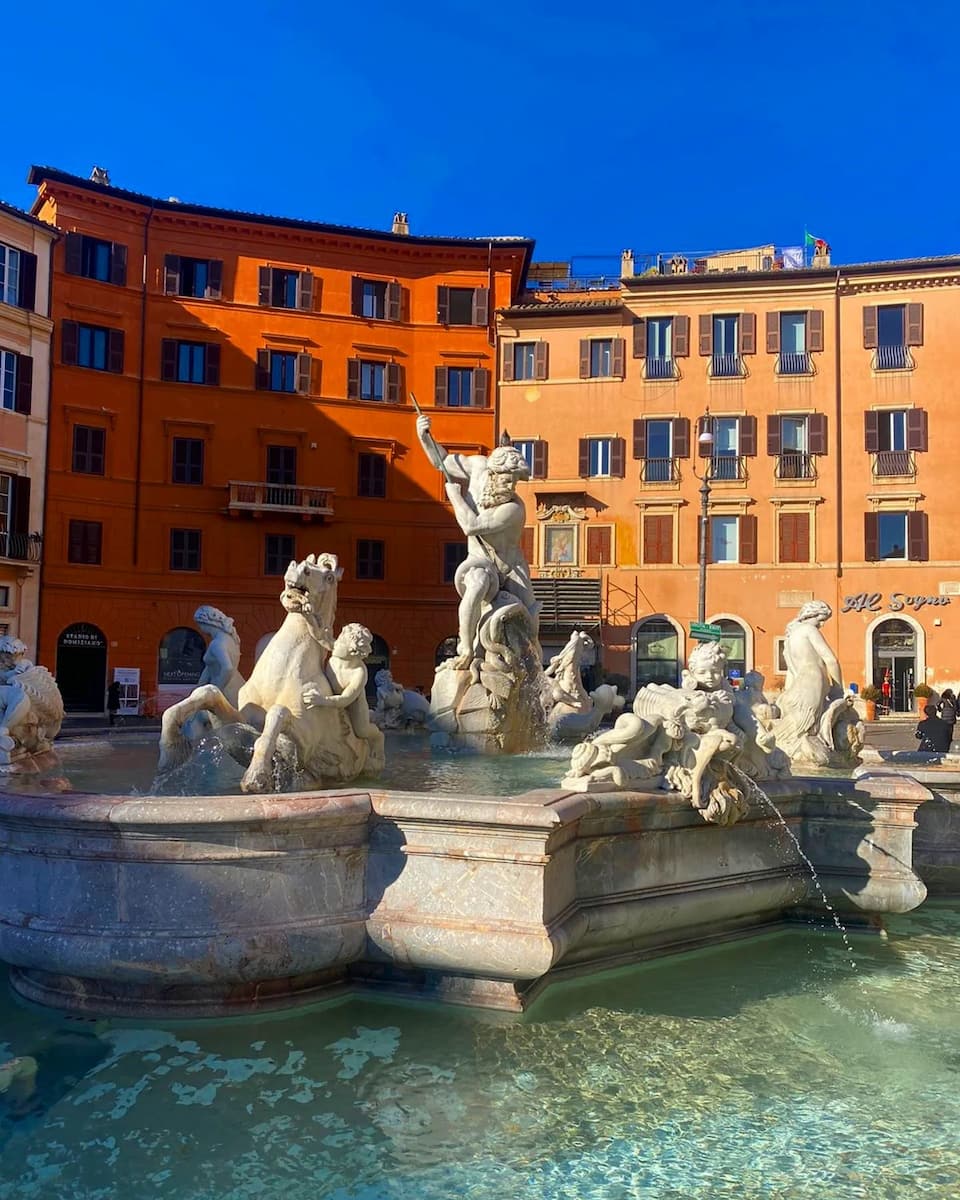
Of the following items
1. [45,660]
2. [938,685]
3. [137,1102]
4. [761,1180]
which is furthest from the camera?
[938,685]

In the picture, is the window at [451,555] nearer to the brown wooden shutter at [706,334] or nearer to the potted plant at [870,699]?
the brown wooden shutter at [706,334]

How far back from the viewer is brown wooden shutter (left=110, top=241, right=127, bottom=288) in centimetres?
3073

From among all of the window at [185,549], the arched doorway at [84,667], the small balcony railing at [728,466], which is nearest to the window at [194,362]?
the window at [185,549]

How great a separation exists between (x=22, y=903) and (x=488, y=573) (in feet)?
15.4

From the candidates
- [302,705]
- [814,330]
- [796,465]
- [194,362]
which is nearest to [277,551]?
[194,362]

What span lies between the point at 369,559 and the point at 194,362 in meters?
8.33

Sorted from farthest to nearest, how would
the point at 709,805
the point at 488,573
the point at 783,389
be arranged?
the point at 783,389 → the point at 488,573 → the point at 709,805

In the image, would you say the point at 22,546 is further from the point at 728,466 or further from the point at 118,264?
the point at 728,466

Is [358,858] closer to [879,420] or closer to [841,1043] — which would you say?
[841,1043]

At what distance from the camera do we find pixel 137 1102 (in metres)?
3.54

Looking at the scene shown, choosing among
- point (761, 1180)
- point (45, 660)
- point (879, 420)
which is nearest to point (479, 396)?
point (879, 420)

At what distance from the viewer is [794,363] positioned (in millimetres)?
32750

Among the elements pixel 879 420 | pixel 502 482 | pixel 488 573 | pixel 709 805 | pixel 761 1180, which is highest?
pixel 879 420

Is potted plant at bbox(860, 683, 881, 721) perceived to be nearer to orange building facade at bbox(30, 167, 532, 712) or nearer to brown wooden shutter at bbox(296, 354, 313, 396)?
orange building facade at bbox(30, 167, 532, 712)
